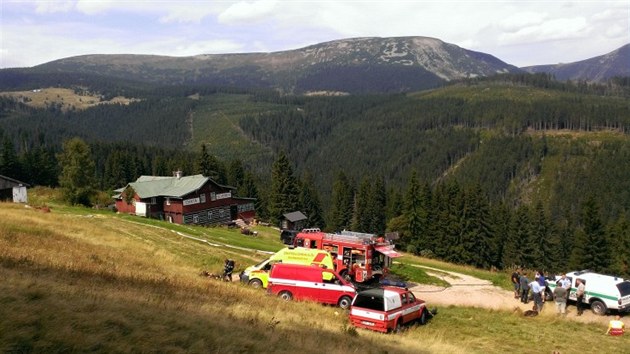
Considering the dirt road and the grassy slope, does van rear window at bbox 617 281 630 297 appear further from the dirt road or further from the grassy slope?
the grassy slope

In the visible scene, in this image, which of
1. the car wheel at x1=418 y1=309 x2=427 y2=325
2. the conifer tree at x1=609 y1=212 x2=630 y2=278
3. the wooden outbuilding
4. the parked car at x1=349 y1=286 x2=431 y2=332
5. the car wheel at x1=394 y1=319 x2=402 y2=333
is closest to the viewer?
the parked car at x1=349 y1=286 x2=431 y2=332

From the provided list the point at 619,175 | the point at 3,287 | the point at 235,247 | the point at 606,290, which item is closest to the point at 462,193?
the point at 235,247

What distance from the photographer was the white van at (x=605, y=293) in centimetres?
2428

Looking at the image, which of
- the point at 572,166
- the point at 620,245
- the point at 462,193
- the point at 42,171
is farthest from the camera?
the point at 572,166

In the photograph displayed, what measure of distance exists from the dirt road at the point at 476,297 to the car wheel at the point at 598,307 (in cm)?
27

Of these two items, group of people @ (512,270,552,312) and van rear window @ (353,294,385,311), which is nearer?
van rear window @ (353,294,385,311)

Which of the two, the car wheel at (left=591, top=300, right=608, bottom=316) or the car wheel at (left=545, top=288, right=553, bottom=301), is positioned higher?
the car wheel at (left=591, top=300, right=608, bottom=316)

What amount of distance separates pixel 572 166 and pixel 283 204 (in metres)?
153

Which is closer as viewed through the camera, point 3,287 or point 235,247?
point 3,287

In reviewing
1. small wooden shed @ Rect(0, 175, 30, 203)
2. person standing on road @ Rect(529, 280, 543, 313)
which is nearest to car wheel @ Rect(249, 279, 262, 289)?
person standing on road @ Rect(529, 280, 543, 313)

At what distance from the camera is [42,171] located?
104m

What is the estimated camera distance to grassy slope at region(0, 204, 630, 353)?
35.8 feet

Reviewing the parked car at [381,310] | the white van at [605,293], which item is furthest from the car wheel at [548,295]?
the parked car at [381,310]

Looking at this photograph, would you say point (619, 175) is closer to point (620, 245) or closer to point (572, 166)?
point (572, 166)
